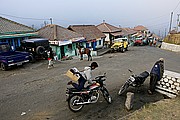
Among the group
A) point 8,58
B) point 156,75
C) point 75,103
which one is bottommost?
point 75,103

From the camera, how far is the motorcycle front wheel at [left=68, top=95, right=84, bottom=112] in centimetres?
560

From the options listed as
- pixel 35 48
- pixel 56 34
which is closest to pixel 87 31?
pixel 56 34

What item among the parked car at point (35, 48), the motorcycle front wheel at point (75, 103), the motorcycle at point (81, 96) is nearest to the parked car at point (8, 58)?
the parked car at point (35, 48)

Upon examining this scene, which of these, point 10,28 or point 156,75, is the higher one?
point 10,28

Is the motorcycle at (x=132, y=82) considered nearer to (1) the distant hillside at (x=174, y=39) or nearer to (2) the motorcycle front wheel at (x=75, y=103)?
(2) the motorcycle front wheel at (x=75, y=103)

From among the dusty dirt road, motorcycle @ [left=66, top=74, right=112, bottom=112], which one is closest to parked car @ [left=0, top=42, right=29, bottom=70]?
the dusty dirt road

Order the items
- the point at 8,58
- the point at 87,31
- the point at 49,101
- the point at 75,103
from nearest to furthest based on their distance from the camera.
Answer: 1. the point at 75,103
2. the point at 49,101
3. the point at 8,58
4. the point at 87,31

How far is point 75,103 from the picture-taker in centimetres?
563

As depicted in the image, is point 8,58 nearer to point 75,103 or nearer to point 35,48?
point 35,48

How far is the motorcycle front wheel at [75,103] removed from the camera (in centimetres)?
560

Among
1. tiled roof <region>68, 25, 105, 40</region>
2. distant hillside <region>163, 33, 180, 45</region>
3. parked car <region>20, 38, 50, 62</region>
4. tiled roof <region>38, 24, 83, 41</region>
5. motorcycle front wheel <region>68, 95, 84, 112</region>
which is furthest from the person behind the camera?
distant hillside <region>163, 33, 180, 45</region>

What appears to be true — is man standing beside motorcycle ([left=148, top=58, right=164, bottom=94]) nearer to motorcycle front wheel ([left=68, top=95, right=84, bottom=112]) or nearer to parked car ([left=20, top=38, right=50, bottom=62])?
motorcycle front wheel ([left=68, top=95, right=84, bottom=112])

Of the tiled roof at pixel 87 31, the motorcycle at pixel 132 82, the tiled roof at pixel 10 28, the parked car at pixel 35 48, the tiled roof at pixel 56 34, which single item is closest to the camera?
the motorcycle at pixel 132 82

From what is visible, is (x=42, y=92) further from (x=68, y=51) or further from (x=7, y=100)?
(x=68, y=51)
